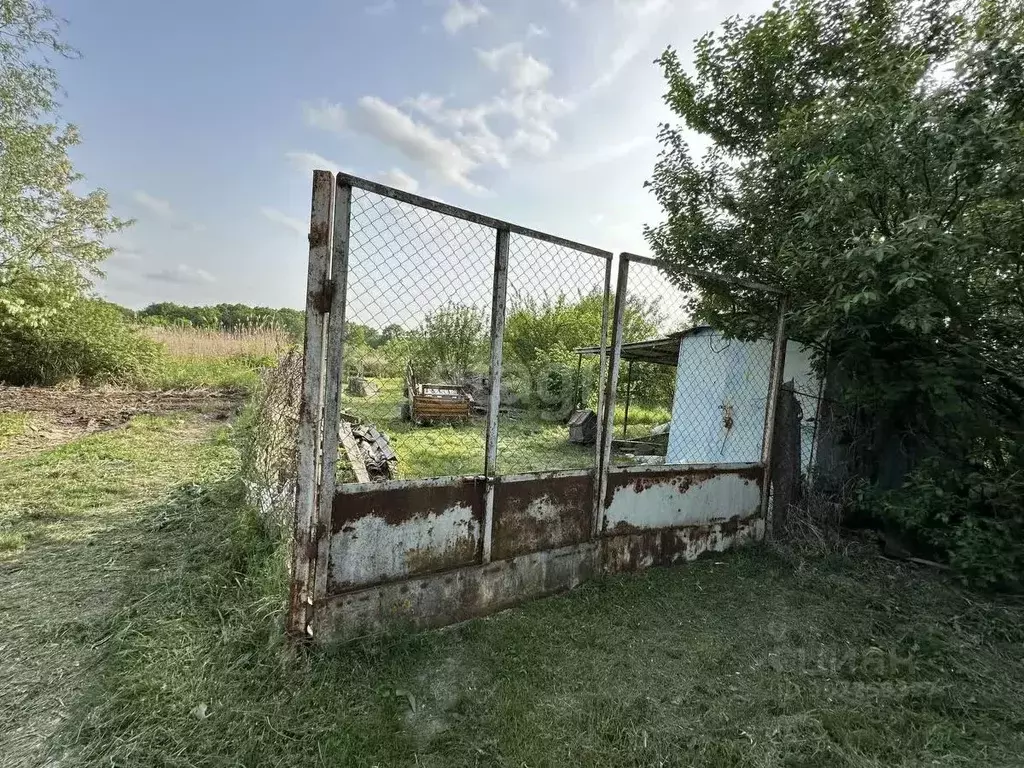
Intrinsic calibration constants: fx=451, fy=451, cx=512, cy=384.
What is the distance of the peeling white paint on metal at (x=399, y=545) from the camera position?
2.11 metres

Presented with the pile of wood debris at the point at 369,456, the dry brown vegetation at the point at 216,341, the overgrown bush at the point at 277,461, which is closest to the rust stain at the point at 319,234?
the overgrown bush at the point at 277,461

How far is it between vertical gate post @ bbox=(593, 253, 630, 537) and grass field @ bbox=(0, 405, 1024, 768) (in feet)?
1.86

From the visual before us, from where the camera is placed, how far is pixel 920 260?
287 cm

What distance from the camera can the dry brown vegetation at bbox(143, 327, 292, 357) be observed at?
46.4 ft

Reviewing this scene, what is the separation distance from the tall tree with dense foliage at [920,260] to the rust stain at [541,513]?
83.8 inches

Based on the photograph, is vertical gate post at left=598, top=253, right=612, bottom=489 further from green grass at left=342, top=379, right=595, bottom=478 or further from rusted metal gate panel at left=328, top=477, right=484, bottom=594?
green grass at left=342, top=379, right=595, bottom=478

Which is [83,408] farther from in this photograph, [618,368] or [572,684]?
[572,684]

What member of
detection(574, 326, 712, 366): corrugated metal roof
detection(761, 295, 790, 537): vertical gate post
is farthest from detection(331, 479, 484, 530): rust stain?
detection(574, 326, 712, 366): corrugated metal roof

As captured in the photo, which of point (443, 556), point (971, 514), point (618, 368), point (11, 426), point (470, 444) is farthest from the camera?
point (470, 444)

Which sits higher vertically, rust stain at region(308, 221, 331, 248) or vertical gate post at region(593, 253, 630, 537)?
rust stain at region(308, 221, 331, 248)

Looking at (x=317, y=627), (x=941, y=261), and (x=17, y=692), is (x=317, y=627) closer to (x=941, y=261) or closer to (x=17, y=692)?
(x=17, y=692)

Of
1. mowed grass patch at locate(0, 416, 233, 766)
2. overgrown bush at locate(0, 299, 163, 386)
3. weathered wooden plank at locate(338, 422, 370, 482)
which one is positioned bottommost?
mowed grass patch at locate(0, 416, 233, 766)

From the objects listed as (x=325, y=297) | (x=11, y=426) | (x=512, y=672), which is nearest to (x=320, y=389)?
(x=325, y=297)

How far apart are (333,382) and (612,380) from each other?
1681 millimetres
